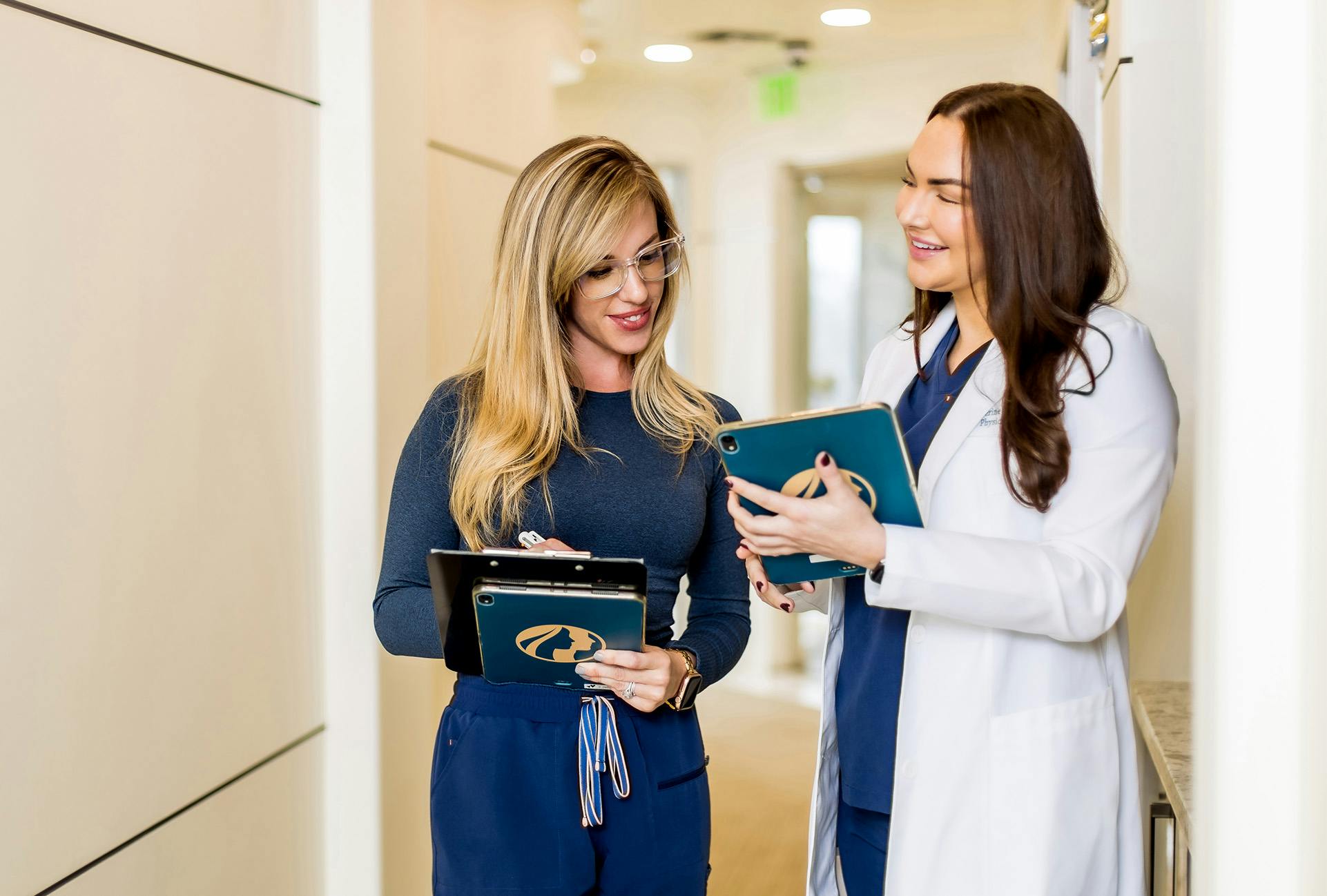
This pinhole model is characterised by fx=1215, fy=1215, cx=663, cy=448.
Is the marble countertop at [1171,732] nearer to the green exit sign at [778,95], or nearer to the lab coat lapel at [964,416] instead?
the lab coat lapel at [964,416]

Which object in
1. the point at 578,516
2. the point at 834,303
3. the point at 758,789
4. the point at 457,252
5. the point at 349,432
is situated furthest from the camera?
the point at 834,303

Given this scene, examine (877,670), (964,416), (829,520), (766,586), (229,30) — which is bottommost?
(877,670)

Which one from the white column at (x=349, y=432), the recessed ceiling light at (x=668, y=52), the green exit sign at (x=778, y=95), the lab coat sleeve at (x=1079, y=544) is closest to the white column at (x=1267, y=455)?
the lab coat sleeve at (x=1079, y=544)

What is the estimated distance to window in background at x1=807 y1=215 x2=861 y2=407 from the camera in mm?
6781

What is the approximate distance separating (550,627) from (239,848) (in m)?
0.83

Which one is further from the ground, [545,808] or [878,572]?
[878,572]

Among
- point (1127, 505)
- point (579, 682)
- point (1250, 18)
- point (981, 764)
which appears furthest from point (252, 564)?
point (1250, 18)

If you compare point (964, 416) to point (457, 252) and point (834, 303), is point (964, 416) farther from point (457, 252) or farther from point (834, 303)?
point (834, 303)

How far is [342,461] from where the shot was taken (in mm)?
2193

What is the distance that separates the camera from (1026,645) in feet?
4.81

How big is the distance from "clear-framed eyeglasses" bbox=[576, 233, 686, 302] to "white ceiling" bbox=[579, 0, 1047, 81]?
3.16 meters

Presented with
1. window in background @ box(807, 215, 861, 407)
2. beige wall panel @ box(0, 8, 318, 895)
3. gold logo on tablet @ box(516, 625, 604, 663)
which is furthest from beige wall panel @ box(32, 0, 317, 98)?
window in background @ box(807, 215, 861, 407)

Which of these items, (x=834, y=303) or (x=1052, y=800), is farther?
(x=834, y=303)

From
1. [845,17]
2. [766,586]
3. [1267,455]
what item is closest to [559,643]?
[766,586]
